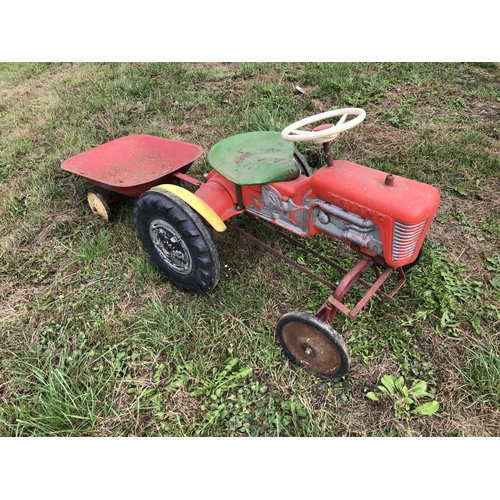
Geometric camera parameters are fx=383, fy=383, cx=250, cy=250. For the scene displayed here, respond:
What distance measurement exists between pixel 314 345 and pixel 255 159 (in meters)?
1.31

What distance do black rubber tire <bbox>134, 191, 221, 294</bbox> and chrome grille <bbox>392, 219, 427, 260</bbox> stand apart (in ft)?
3.48

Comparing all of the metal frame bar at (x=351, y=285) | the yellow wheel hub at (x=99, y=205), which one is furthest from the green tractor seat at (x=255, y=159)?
the yellow wheel hub at (x=99, y=205)

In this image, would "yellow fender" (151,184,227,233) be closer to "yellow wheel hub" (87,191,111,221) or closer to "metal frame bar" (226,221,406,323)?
"metal frame bar" (226,221,406,323)

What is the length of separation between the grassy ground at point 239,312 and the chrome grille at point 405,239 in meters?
0.66

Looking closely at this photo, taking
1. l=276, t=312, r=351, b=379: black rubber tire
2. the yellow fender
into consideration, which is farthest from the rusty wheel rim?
the yellow fender

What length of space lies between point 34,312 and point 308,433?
2.04 meters

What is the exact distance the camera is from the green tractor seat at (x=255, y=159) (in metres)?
2.43

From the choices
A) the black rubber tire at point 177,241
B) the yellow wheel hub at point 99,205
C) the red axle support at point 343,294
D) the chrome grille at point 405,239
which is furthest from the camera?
the yellow wheel hub at point 99,205

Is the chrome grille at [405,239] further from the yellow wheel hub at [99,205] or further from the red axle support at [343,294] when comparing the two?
the yellow wheel hub at [99,205]

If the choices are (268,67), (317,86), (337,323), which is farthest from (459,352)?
(268,67)

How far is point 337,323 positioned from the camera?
257 cm

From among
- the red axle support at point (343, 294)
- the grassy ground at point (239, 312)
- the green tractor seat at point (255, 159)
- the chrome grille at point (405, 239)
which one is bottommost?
the grassy ground at point (239, 312)

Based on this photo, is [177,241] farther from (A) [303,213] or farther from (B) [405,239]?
(B) [405,239]

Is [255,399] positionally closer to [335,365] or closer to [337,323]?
[335,365]
